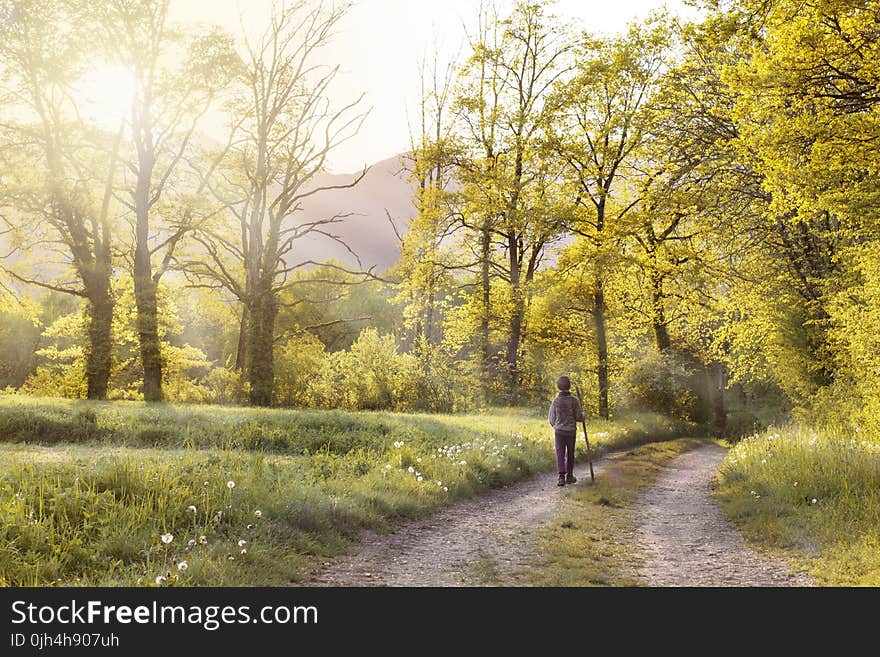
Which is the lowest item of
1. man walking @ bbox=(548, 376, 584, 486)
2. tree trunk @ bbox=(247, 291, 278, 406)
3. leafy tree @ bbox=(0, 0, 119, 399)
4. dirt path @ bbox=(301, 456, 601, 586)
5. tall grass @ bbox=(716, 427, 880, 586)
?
dirt path @ bbox=(301, 456, 601, 586)

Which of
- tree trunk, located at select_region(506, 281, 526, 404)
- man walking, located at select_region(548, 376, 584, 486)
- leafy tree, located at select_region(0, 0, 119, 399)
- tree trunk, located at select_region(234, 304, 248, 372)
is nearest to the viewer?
man walking, located at select_region(548, 376, 584, 486)

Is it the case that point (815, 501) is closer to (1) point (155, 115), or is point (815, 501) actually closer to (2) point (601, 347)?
(2) point (601, 347)

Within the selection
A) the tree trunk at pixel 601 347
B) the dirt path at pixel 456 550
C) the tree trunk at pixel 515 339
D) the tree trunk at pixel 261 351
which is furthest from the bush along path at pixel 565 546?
the tree trunk at pixel 515 339

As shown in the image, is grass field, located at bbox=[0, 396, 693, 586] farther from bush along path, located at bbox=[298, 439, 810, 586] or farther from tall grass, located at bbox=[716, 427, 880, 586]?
tall grass, located at bbox=[716, 427, 880, 586]

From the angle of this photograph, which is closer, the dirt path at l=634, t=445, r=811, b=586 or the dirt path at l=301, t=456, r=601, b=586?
the dirt path at l=301, t=456, r=601, b=586

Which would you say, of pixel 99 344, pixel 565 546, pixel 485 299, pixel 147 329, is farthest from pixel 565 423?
pixel 99 344

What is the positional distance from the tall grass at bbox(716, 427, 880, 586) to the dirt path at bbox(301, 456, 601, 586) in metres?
3.30

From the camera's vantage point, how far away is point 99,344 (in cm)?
2750

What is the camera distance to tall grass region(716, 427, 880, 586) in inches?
299

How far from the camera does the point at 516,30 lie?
34.2 metres

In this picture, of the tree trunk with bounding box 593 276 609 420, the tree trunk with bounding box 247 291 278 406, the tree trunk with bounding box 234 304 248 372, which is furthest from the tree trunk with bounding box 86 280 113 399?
the tree trunk with bounding box 593 276 609 420

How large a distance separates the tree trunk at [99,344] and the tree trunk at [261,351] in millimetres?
5822

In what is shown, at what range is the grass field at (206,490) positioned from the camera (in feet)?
20.8

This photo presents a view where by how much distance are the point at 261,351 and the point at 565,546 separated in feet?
72.4
